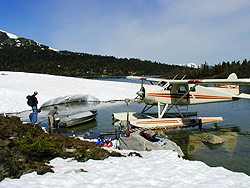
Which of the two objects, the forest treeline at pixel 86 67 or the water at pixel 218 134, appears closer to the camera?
the water at pixel 218 134

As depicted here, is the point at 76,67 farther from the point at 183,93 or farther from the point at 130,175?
the point at 130,175

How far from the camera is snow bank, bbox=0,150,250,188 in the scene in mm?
4254

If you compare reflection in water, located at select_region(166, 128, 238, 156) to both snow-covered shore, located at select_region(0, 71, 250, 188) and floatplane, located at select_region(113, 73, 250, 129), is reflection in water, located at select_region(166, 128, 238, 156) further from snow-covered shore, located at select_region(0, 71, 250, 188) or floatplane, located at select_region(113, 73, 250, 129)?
snow-covered shore, located at select_region(0, 71, 250, 188)

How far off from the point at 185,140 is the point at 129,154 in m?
4.91

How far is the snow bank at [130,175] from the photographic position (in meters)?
4.25

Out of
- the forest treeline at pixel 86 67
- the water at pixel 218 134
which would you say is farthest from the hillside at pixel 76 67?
the water at pixel 218 134

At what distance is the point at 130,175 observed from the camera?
5.01 metres

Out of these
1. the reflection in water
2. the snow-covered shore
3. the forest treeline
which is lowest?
the reflection in water

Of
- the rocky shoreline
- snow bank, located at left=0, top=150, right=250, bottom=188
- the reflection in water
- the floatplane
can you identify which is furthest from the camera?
the floatplane

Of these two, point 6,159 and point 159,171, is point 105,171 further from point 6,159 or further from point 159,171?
point 6,159

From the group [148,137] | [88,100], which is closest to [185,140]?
[148,137]

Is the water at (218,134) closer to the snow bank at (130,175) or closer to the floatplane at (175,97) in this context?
the floatplane at (175,97)

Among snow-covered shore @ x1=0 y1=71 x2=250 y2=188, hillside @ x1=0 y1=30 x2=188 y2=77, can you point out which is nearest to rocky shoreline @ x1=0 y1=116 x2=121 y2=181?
snow-covered shore @ x1=0 y1=71 x2=250 y2=188

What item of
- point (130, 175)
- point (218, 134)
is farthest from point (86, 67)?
point (130, 175)
